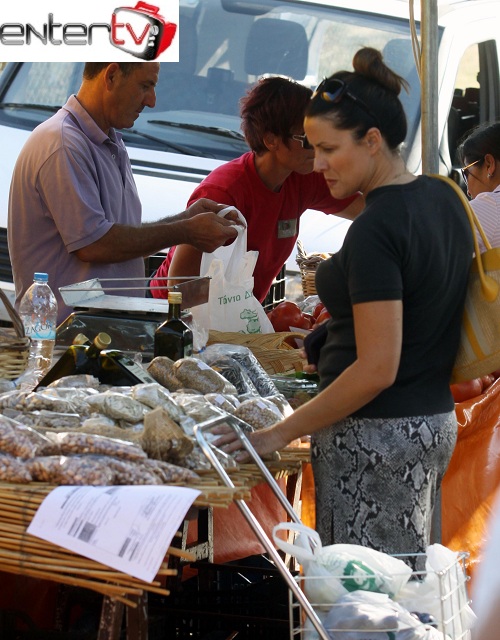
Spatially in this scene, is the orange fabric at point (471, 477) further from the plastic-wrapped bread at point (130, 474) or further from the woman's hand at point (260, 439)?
the plastic-wrapped bread at point (130, 474)

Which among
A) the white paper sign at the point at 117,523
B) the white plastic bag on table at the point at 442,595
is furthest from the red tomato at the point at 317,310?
the white paper sign at the point at 117,523

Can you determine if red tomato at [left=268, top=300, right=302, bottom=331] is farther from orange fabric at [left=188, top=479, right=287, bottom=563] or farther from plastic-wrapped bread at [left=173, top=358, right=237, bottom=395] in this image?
plastic-wrapped bread at [left=173, top=358, right=237, bottom=395]

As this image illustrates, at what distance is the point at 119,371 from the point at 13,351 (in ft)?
1.22

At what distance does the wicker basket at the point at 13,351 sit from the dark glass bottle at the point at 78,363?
12 cm

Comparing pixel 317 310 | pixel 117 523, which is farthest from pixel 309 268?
pixel 117 523

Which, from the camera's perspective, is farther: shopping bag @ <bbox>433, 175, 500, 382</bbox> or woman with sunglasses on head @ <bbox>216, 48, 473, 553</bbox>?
shopping bag @ <bbox>433, 175, 500, 382</bbox>

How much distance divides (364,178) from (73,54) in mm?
4128

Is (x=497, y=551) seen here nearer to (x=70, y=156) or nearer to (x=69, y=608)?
(x=69, y=608)

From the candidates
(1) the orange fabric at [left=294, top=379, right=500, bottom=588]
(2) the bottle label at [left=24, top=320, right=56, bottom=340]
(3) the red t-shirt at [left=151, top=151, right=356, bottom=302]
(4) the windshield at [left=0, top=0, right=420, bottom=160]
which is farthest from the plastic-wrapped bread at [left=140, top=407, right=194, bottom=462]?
(4) the windshield at [left=0, top=0, right=420, bottom=160]

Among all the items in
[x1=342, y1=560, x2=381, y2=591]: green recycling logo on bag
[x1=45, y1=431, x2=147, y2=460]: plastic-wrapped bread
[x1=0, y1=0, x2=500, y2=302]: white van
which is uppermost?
[x1=0, y1=0, x2=500, y2=302]: white van

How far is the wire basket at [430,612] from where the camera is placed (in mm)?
1969

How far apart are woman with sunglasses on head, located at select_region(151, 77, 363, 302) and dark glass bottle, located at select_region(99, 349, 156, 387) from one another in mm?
1208

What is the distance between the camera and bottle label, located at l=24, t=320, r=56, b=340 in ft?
9.56

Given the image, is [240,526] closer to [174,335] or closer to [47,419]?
[174,335]
